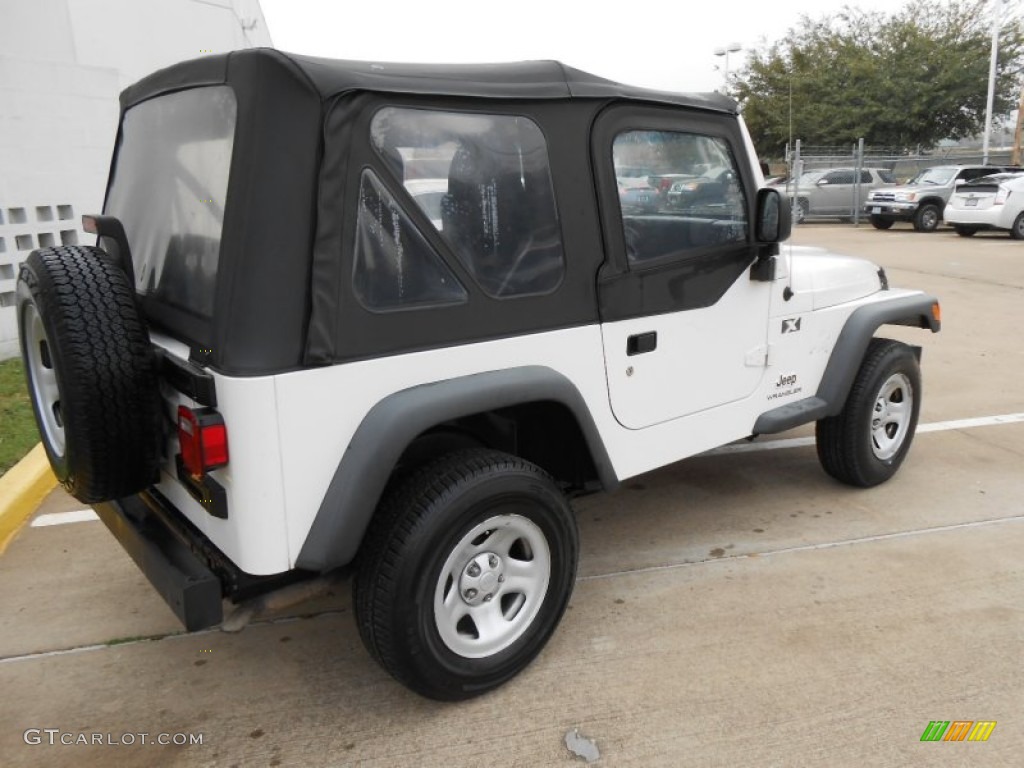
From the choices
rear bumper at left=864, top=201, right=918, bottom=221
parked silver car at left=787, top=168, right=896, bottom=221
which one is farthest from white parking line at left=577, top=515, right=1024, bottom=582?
parked silver car at left=787, top=168, right=896, bottom=221

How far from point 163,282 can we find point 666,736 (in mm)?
2194

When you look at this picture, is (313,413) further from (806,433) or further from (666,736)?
(806,433)

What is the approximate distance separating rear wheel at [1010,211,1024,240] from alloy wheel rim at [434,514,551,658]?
56.8 ft

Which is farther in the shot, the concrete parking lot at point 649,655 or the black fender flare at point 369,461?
the concrete parking lot at point 649,655

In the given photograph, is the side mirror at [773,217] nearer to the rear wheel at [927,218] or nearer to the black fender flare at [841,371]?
the black fender flare at [841,371]

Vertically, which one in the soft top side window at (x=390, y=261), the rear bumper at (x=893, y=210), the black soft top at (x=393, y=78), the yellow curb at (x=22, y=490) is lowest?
the yellow curb at (x=22, y=490)

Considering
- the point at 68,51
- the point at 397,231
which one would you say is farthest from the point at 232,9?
the point at 397,231

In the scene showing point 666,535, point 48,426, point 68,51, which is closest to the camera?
point 48,426

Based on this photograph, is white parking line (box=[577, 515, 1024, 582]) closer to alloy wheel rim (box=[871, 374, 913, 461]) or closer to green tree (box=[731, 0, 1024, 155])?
alloy wheel rim (box=[871, 374, 913, 461])

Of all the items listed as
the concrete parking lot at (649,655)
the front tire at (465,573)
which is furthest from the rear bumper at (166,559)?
the concrete parking lot at (649,655)

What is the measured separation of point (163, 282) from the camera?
8.71 ft

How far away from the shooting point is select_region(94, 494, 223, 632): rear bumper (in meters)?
2.25

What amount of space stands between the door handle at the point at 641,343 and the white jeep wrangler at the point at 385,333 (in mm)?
11

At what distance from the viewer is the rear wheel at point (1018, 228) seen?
53.2 ft
